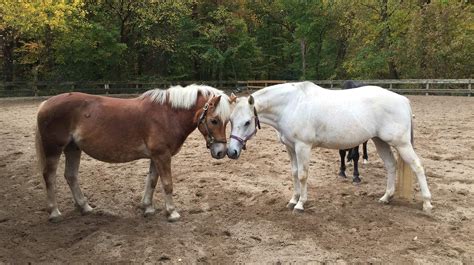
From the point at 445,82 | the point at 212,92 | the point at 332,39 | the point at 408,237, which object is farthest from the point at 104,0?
the point at 408,237

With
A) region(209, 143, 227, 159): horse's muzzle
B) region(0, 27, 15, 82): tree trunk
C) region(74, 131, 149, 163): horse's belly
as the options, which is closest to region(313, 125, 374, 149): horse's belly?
region(209, 143, 227, 159): horse's muzzle

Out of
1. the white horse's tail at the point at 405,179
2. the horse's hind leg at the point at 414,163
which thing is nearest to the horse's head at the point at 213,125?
the horse's hind leg at the point at 414,163

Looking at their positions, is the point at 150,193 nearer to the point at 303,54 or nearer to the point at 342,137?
the point at 342,137

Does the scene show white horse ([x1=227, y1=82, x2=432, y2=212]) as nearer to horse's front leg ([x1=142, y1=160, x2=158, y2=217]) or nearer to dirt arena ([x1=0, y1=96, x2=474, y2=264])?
dirt arena ([x1=0, y1=96, x2=474, y2=264])

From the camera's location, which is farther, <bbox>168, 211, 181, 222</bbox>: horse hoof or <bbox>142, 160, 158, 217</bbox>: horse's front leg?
A: <bbox>142, 160, 158, 217</bbox>: horse's front leg

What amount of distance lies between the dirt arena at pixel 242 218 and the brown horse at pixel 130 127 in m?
0.55

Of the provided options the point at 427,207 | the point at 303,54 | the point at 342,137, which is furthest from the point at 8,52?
the point at 427,207

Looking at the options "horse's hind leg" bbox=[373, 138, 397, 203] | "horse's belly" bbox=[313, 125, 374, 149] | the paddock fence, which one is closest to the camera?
"horse's belly" bbox=[313, 125, 374, 149]

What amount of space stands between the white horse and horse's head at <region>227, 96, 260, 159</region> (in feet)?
0.06

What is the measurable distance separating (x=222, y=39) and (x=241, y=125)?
25.1 meters

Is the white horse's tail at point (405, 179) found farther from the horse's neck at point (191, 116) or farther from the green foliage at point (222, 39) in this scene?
the green foliage at point (222, 39)

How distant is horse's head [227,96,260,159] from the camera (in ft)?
16.1

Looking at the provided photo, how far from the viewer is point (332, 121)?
5203mm

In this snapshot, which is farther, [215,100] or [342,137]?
[342,137]
